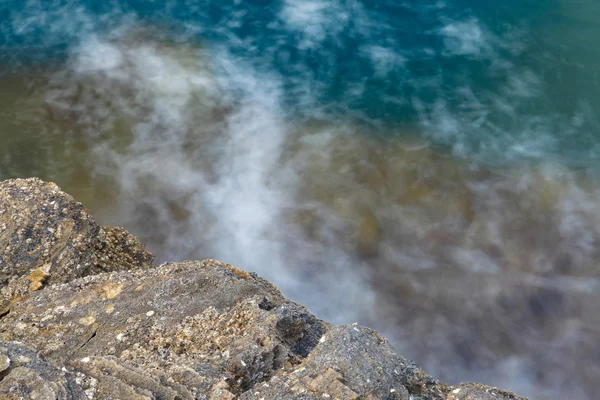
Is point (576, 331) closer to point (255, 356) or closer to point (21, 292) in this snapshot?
point (255, 356)

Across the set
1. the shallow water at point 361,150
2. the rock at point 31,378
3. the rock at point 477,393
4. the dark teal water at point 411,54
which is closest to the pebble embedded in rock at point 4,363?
the rock at point 31,378

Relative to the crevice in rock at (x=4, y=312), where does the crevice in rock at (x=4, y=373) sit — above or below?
above

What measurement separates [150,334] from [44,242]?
1781mm

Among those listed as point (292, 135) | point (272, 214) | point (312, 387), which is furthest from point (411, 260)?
point (312, 387)

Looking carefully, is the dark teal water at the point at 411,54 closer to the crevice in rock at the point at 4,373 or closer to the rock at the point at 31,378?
the rock at the point at 31,378

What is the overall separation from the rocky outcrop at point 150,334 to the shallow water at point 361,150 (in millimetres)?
4305

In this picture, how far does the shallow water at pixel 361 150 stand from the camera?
9.46 metres

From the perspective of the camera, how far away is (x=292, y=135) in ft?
41.3

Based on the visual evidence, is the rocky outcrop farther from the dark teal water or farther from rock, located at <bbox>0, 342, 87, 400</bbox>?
the dark teal water

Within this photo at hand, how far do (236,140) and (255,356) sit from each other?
863cm

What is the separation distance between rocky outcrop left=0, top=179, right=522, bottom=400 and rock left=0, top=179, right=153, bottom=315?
11 millimetres

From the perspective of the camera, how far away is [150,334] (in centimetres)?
463

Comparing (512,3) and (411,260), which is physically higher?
(512,3)

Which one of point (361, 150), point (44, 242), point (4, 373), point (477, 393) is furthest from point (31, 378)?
point (361, 150)
